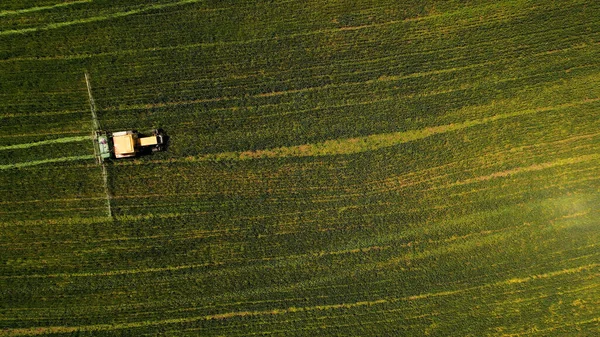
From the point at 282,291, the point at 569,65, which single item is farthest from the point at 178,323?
the point at 569,65

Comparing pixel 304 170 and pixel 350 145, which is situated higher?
pixel 350 145

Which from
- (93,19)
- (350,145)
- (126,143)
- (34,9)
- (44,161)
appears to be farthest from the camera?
(350,145)

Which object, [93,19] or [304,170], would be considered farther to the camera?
[304,170]

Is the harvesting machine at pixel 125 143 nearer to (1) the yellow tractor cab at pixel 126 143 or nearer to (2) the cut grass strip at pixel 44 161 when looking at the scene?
(1) the yellow tractor cab at pixel 126 143

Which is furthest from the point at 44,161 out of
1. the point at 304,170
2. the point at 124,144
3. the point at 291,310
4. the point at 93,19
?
the point at 291,310

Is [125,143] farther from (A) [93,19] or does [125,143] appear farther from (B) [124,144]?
(A) [93,19]
